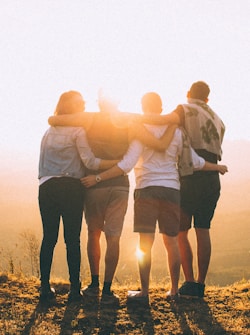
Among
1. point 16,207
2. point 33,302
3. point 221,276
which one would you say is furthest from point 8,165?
point 33,302

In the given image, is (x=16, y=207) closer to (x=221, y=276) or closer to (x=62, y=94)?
(x=221, y=276)

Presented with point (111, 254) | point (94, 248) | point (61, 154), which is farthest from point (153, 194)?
point (61, 154)

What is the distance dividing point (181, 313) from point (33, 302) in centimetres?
172

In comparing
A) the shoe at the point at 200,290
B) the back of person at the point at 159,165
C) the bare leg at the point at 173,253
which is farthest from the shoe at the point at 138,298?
the back of person at the point at 159,165

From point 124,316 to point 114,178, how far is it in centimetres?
152

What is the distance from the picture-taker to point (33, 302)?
4711 millimetres

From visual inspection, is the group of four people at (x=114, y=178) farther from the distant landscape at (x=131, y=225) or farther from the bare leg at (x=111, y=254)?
the distant landscape at (x=131, y=225)

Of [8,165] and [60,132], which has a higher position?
[60,132]

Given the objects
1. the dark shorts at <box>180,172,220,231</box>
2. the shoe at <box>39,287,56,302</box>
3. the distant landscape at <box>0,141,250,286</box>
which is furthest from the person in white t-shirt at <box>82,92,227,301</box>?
the distant landscape at <box>0,141,250,286</box>

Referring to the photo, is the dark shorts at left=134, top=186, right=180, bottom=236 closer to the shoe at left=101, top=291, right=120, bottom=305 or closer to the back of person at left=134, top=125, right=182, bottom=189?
the back of person at left=134, top=125, right=182, bottom=189

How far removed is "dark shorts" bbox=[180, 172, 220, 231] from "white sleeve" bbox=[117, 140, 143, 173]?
2.39ft

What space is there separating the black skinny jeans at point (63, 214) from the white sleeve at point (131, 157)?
0.55m

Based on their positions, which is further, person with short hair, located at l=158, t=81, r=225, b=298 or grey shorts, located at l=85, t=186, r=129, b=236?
person with short hair, located at l=158, t=81, r=225, b=298

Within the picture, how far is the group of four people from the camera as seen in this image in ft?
15.0
